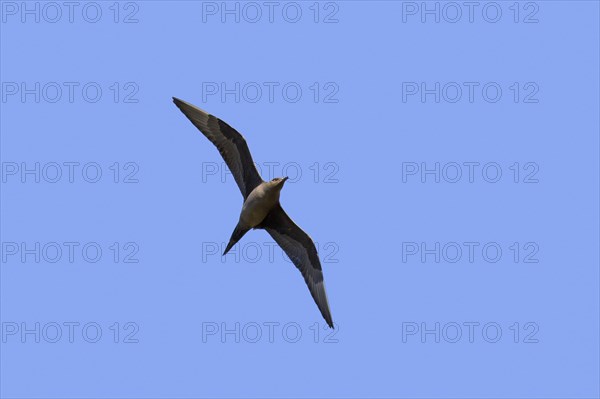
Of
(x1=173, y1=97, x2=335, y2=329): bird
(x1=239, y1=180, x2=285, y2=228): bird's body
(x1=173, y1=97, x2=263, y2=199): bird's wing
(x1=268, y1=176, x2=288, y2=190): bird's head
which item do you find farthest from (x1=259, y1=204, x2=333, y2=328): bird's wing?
(x1=268, y1=176, x2=288, y2=190): bird's head

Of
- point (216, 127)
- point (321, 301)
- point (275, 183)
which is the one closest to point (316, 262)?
point (321, 301)

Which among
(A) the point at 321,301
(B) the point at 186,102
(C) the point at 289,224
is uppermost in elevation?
(B) the point at 186,102

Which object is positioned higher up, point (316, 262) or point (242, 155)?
point (242, 155)

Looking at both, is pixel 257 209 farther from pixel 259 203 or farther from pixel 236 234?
pixel 236 234

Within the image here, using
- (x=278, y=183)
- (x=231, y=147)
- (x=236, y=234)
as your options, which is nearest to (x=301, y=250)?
(x=236, y=234)

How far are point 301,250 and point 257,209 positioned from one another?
153 cm

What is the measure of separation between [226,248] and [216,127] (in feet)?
8.12

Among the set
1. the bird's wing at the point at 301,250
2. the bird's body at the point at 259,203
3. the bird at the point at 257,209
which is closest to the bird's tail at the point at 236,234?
the bird at the point at 257,209

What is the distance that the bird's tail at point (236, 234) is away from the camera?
18250 mm

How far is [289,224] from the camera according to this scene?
18.5 meters

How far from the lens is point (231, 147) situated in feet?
60.2

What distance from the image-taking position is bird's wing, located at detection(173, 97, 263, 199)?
59.7 ft

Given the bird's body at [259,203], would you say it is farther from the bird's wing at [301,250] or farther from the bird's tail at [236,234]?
the bird's wing at [301,250]

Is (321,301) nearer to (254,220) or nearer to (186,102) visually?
(254,220)
